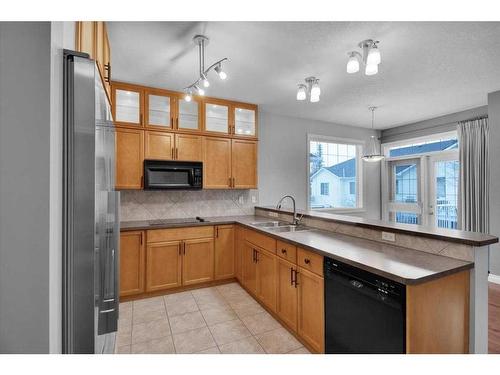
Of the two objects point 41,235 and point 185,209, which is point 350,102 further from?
point 41,235

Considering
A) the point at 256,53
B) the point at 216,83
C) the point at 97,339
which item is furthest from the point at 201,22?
the point at 97,339

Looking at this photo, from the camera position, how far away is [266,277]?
2.57m

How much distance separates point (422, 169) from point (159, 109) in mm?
4762

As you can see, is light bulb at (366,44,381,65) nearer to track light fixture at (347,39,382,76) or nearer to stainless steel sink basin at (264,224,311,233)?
track light fixture at (347,39,382,76)

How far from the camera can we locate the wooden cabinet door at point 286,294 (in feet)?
6.95

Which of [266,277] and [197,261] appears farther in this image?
[197,261]

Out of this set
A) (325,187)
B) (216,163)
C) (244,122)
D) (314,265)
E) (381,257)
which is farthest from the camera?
(325,187)

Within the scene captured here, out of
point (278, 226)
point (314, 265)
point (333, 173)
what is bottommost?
point (314, 265)

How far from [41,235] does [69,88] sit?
1.77 feet

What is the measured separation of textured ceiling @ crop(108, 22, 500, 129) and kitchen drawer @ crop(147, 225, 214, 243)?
5.86 ft

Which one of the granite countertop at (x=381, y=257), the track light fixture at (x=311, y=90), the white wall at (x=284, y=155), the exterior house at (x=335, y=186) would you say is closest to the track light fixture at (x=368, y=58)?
the track light fixture at (x=311, y=90)

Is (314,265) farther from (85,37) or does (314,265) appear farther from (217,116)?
(217,116)

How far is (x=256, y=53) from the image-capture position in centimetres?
234

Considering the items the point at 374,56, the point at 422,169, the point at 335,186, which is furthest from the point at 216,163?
the point at 422,169
